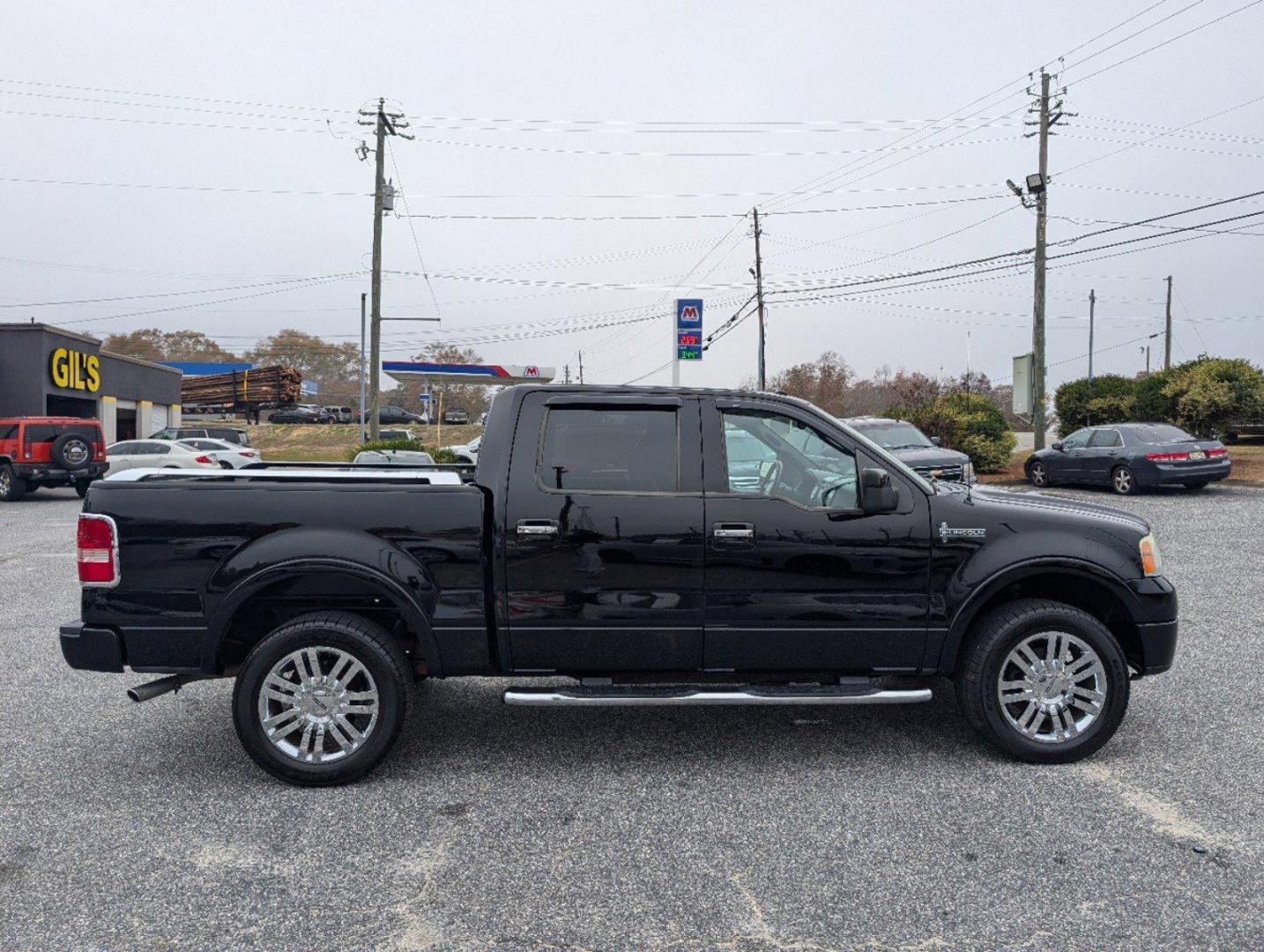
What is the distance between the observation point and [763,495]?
4.39 meters

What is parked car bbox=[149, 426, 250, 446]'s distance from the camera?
32.3 metres

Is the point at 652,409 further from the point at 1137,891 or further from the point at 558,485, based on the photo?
the point at 1137,891

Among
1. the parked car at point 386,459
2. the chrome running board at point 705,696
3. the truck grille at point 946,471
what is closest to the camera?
the chrome running board at point 705,696

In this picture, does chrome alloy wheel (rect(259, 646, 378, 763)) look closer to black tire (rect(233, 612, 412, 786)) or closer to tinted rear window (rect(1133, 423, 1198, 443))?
black tire (rect(233, 612, 412, 786))

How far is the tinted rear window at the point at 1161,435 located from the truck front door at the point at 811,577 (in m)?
16.3

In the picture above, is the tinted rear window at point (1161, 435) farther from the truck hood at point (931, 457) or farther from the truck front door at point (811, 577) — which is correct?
the truck front door at point (811, 577)

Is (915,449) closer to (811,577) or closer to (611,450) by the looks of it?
(811,577)

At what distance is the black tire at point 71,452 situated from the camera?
20.5 m

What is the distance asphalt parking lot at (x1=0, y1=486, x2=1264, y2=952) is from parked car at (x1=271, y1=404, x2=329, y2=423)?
191 ft

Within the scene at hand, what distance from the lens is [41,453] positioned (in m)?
20.6

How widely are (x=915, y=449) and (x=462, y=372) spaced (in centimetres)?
3398

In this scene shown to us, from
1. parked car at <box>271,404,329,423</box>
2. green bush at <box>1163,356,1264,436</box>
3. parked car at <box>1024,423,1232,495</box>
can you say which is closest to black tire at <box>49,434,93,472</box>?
parked car at <box>1024,423,1232,495</box>

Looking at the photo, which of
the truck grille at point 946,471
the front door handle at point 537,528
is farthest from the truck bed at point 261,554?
the truck grille at point 946,471

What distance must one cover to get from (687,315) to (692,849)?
11.4m
